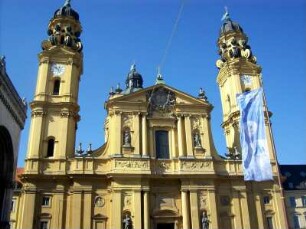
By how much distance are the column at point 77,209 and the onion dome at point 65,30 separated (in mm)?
14983

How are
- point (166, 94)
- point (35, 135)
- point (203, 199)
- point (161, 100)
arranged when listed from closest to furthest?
point (203, 199) < point (35, 135) < point (161, 100) < point (166, 94)

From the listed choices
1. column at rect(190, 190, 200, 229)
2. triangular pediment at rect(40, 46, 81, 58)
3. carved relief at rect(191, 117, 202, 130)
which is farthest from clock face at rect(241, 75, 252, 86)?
triangular pediment at rect(40, 46, 81, 58)

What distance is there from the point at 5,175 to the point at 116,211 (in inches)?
451

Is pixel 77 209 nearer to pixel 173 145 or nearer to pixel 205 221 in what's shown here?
pixel 173 145

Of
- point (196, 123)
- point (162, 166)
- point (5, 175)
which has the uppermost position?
point (196, 123)

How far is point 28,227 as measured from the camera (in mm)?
26766

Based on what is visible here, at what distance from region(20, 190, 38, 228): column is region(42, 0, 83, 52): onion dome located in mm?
14764

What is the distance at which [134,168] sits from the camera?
29.5 meters

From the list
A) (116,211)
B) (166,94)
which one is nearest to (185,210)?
(116,211)

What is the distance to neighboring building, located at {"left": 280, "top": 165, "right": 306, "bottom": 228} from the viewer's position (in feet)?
134

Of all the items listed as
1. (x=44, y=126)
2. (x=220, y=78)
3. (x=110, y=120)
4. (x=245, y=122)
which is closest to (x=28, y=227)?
(x=44, y=126)

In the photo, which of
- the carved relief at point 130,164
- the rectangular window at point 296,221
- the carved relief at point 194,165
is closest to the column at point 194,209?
the carved relief at point 194,165

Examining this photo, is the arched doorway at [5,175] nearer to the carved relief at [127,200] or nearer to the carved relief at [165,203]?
the carved relief at [127,200]

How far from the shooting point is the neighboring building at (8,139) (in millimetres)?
17125
